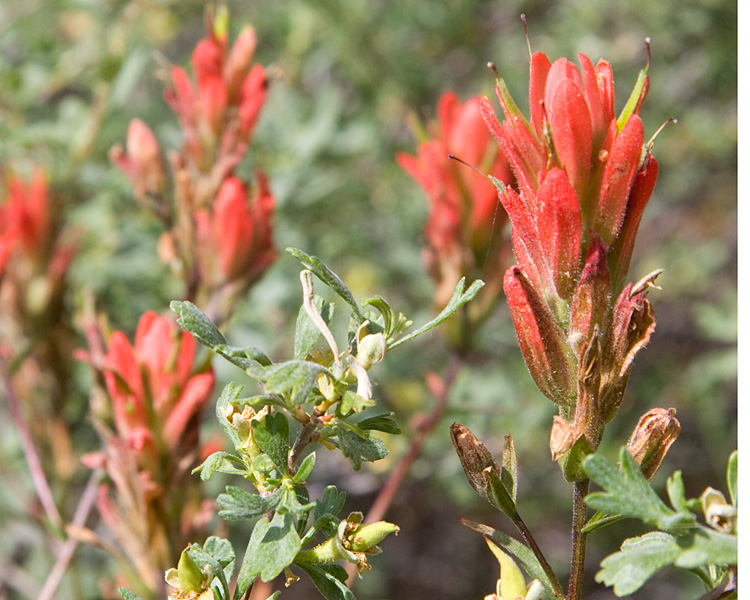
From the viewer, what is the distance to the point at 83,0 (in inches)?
84.7

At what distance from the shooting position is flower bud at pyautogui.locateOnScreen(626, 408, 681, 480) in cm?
71

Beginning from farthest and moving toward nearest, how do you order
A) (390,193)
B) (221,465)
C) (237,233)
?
(390,193) < (237,233) < (221,465)

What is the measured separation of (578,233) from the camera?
70cm

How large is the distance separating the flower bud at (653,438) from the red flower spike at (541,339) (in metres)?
0.07

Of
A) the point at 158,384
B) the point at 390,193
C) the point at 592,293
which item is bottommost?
the point at 390,193

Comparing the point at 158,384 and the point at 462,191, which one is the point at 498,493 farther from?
the point at 462,191

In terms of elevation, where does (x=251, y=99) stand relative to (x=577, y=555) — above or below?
above

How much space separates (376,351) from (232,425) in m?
0.15

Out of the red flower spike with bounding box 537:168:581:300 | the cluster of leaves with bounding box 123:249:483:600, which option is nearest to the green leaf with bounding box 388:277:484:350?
the cluster of leaves with bounding box 123:249:483:600

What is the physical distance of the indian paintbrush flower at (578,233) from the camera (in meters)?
0.69

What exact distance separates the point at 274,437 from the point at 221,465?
59mm

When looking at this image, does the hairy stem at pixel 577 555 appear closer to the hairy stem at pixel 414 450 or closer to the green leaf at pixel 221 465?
the green leaf at pixel 221 465

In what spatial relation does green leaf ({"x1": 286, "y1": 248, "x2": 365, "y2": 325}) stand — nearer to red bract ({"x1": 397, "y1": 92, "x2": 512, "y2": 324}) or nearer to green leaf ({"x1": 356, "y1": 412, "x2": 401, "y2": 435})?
green leaf ({"x1": 356, "y1": 412, "x2": 401, "y2": 435})

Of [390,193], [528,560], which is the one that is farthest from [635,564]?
[390,193]
